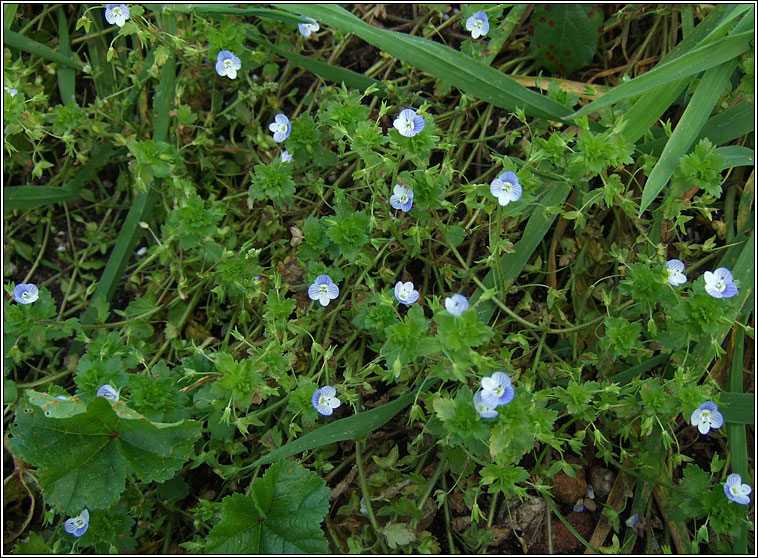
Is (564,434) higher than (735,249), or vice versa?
(735,249)

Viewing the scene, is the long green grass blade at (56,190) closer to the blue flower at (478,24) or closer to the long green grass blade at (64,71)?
the long green grass blade at (64,71)

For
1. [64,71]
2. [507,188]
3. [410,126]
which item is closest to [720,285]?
[507,188]

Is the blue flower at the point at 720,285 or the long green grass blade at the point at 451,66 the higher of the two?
the long green grass blade at the point at 451,66

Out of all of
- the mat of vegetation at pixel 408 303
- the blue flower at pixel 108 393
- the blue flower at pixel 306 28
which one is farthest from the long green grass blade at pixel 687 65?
the blue flower at pixel 108 393

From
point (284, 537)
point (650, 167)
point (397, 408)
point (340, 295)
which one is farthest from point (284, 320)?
point (650, 167)

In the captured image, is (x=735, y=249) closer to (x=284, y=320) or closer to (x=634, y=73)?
(x=634, y=73)

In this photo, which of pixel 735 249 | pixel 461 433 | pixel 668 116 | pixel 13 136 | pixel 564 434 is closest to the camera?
pixel 461 433
